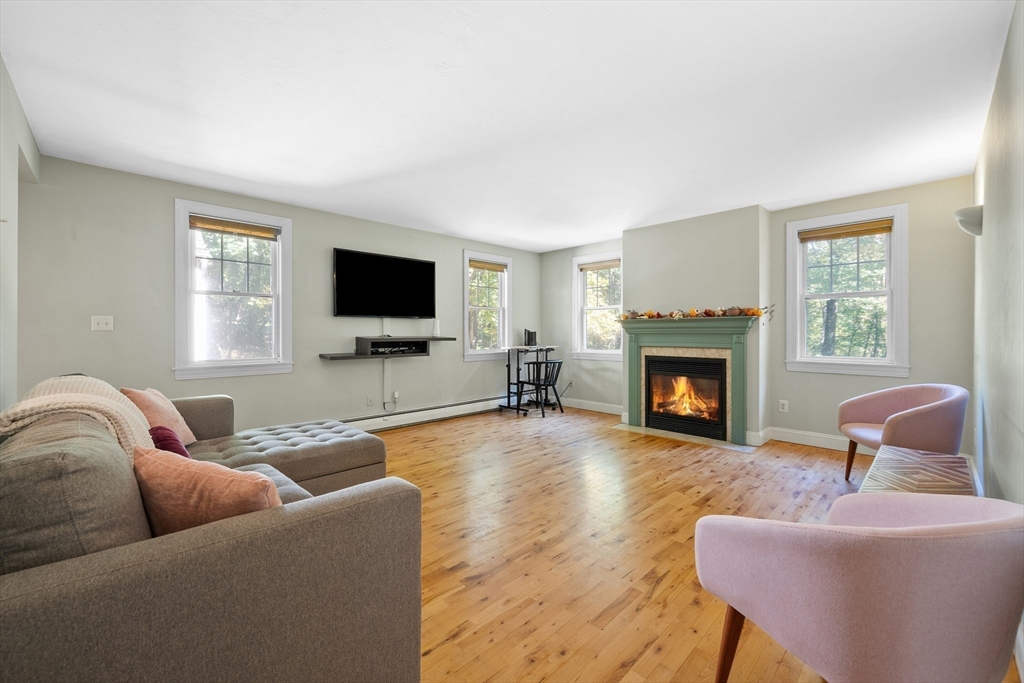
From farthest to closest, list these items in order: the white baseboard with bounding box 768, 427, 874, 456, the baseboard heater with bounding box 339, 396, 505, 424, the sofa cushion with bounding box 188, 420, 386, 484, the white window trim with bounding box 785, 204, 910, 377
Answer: the baseboard heater with bounding box 339, 396, 505, 424, the white baseboard with bounding box 768, 427, 874, 456, the white window trim with bounding box 785, 204, 910, 377, the sofa cushion with bounding box 188, 420, 386, 484

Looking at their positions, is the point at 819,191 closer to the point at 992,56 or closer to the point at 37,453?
the point at 992,56

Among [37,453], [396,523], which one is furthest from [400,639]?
[37,453]

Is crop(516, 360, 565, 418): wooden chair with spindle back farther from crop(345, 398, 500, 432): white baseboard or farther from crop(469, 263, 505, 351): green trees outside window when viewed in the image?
crop(469, 263, 505, 351): green trees outside window

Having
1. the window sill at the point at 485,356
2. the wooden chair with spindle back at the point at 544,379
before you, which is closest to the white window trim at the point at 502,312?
the window sill at the point at 485,356

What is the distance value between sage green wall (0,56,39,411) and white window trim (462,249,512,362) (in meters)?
4.08

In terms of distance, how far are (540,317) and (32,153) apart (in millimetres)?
5508

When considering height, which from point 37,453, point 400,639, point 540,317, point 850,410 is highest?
point 540,317

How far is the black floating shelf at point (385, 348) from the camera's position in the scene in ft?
15.8

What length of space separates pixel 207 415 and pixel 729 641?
3002 millimetres

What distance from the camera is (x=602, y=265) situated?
248 inches

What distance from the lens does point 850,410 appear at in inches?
133

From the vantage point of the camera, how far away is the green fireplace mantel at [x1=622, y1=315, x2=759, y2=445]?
452cm

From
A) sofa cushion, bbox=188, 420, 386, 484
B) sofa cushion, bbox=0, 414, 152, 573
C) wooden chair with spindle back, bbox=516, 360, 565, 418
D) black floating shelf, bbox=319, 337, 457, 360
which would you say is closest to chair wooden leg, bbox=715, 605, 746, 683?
sofa cushion, bbox=0, 414, 152, 573

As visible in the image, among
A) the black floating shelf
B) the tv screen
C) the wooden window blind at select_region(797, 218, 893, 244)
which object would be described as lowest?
the black floating shelf
